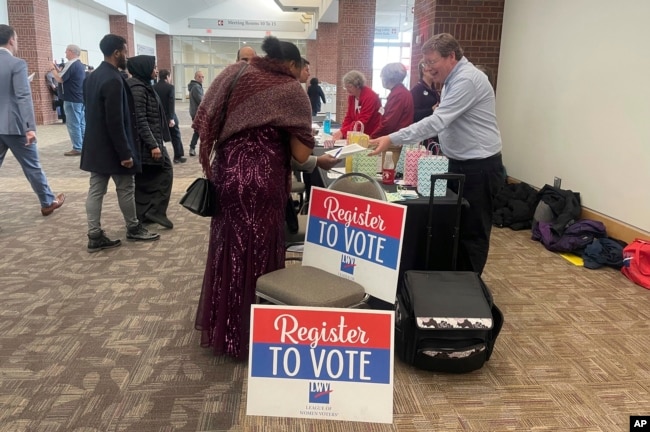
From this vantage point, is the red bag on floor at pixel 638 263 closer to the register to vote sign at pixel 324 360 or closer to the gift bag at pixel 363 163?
the gift bag at pixel 363 163

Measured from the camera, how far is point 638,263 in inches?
139

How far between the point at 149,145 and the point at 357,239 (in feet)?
8.80

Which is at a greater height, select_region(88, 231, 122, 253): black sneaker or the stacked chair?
the stacked chair

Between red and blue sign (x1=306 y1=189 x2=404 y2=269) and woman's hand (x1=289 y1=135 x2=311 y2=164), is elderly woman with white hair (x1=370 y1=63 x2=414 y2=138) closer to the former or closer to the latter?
woman's hand (x1=289 y1=135 x2=311 y2=164)

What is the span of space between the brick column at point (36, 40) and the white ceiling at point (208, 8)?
22.3 ft

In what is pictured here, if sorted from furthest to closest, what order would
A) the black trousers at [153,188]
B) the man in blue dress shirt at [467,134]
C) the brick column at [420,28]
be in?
the brick column at [420,28] < the black trousers at [153,188] < the man in blue dress shirt at [467,134]

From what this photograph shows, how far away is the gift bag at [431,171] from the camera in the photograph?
2.75 metres

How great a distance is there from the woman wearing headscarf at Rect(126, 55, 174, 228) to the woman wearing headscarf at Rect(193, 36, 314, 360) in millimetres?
2089

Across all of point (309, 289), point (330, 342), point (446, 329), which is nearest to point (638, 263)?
point (446, 329)

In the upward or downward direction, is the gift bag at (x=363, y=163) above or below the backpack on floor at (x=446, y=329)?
above

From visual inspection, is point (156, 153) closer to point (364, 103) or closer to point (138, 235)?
point (138, 235)

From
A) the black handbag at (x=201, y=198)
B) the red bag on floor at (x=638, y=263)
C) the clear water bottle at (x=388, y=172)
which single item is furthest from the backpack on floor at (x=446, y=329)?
the red bag on floor at (x=638, y=263)

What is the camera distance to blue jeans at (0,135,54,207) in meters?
4.35

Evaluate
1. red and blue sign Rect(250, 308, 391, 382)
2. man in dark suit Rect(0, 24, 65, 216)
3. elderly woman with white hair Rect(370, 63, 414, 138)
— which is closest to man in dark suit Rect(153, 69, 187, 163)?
man in dark suit Rect(0, 24, 65, 216)
